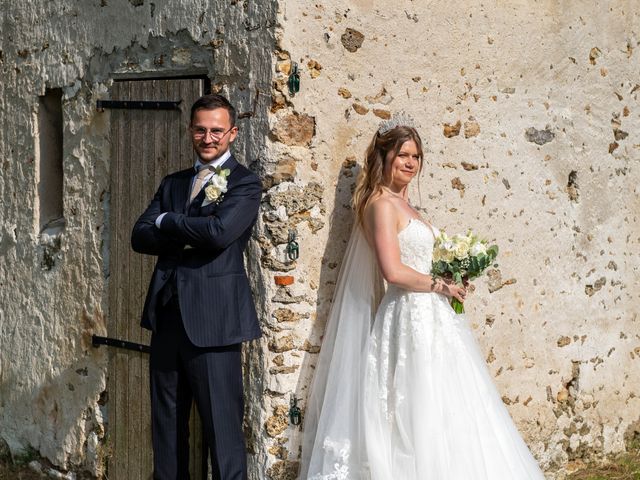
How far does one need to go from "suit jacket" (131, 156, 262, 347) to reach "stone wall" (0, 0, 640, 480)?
0.92 ft

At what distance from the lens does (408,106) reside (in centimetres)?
590

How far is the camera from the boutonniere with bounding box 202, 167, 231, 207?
5.02 meters

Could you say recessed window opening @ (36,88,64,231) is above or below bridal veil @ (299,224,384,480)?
above

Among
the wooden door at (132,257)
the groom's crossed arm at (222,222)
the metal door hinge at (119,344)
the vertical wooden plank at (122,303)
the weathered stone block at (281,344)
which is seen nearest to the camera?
the groom's crossed arm at (222,222)

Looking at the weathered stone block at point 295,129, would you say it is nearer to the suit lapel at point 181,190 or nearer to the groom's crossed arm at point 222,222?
the groom's crossed arm at point 222,222

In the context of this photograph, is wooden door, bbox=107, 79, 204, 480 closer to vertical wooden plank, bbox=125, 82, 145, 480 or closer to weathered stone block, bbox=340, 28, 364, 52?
vertical wooden plank, bbox=125, 82, 145, 480

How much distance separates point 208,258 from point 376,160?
1076 mm

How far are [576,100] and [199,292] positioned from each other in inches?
120

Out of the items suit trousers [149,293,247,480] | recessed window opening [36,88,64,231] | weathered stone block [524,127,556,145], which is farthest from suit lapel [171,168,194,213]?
weathered stone block [524,127,556,145]

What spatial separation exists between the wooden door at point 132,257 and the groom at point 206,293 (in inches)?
27.2

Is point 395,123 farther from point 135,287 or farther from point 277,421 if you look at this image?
point 135,287

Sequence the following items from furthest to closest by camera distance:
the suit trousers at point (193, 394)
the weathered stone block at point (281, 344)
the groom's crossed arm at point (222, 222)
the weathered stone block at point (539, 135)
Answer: the weathered stone block at point (539, 135), the weathered stone block at point (281, 344), the suit trousers at point (193, 394), the groom's crossed arm at point (222, 222)

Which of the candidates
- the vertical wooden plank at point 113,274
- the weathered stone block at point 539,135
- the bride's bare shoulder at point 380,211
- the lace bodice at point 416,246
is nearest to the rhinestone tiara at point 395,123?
the bride's bare shoulder at point 380,211

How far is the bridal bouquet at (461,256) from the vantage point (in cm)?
539
